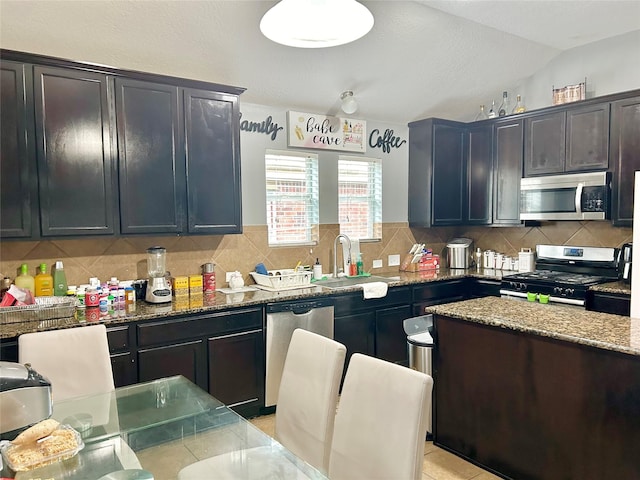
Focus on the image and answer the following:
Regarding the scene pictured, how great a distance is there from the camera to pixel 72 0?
2605 millimetres

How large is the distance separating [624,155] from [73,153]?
413 centimetres

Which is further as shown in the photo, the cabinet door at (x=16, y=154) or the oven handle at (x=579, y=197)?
the oven handle at (x=579, y=197)

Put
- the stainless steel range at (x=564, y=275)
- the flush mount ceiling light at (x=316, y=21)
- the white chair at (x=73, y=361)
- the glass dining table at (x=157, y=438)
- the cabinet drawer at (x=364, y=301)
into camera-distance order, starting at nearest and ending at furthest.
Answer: the glass dining table at (x=157, y=438)
the flush mount ceiling light at (x=316, y=21)
the white chair at (x=73, y=361)
the cabinet drawer at (x=364, y=301)
the stainless steel range at (x=564, y=275)

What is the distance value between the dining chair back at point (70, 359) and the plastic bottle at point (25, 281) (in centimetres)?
88

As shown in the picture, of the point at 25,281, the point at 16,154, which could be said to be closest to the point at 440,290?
the point at 25,281

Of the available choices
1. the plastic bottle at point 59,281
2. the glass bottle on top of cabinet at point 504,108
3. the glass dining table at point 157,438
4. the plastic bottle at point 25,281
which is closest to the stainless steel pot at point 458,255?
the glass bottle on top of cabinet at point 504,108

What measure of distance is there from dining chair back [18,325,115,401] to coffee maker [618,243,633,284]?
389cm

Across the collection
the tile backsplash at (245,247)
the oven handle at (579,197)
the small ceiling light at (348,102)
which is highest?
the small ceiling light at (348,102)

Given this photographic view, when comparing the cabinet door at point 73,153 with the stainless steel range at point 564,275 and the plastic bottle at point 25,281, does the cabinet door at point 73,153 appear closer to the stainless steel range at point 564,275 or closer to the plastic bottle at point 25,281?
the plastic bottle at point 25,281

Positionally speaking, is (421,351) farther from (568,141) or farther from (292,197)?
(568,141)

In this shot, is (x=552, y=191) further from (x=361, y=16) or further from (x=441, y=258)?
(x=361, y=16)

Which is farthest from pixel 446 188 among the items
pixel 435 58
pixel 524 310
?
pixel 524 310

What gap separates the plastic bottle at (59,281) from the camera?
3.05 m

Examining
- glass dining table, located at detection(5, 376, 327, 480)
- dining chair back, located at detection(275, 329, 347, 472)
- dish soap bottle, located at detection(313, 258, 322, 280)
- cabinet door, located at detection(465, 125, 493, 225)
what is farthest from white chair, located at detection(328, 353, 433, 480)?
cabinet door, located at detection(465, 125, 493, 225)
